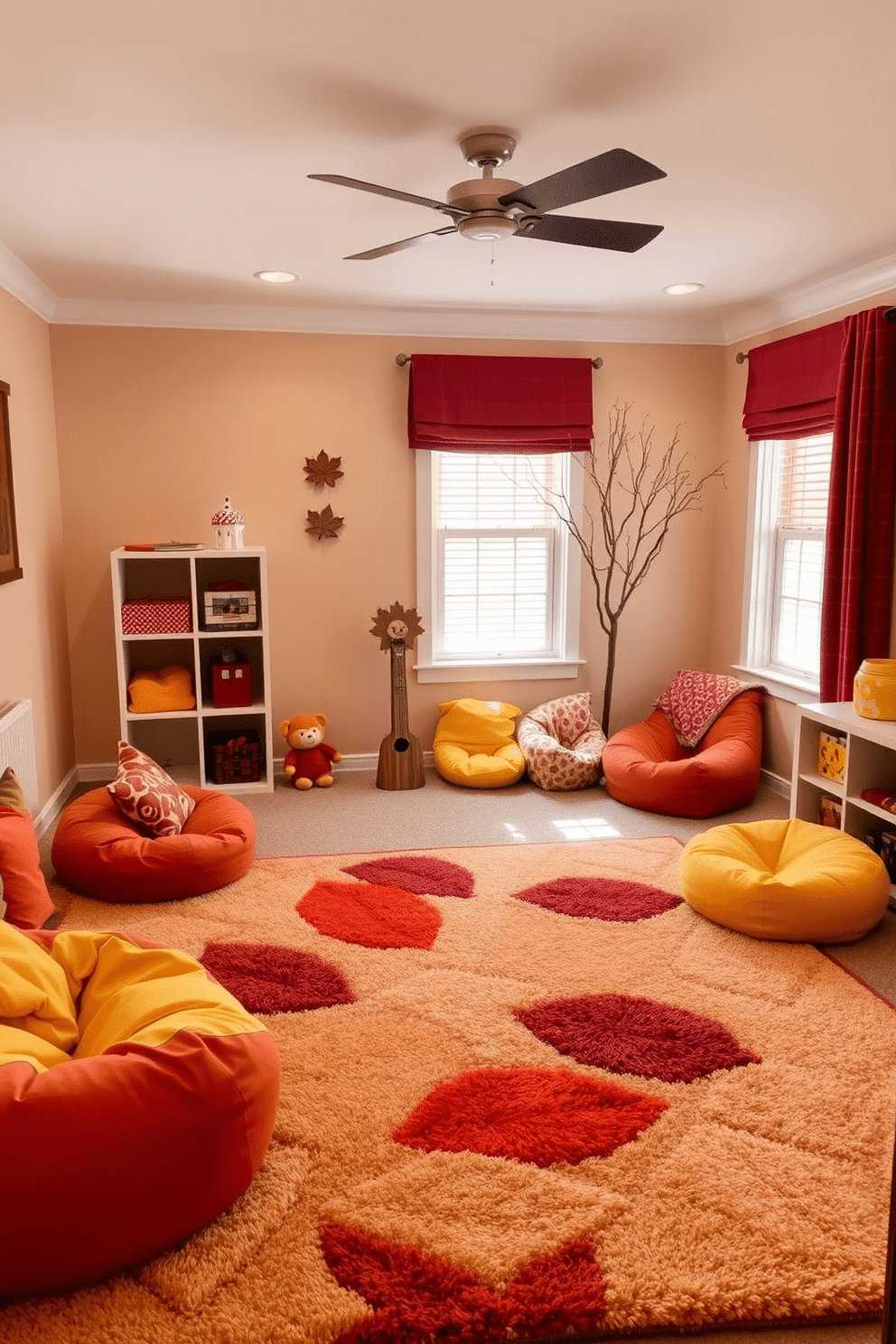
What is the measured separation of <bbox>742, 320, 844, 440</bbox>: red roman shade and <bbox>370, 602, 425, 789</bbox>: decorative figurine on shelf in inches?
80.5

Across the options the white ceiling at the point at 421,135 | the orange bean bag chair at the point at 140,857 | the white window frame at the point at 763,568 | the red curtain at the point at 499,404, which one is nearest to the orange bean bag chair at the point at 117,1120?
the orange bean bag chair at the point at 140,857

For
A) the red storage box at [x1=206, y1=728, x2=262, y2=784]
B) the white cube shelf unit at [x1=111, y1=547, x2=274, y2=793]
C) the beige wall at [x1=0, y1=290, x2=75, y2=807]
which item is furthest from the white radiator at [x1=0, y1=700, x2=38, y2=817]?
the red storage box at [x1=206, y1=728, x2=262, y2=784]

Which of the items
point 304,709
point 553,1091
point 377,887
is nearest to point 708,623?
point 304,709

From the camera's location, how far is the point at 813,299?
14.6 feet

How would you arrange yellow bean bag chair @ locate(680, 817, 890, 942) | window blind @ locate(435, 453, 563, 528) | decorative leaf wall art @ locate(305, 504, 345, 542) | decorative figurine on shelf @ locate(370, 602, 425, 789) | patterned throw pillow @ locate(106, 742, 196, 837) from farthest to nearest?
1. window blind @ locate(435, 453, 563, 528)
2. decorative leaf wall art @ locate(305, 504, 345, 542)
3. decorative figurine on shelf @ locate(370, 602, 425, 789)
4. patterned throw pillow @ locate(106, 742, 196, 837)
5. yellow bean bag chair @ locate(680, 817, 890, 942)

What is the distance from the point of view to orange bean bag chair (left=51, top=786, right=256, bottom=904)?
3498 mm

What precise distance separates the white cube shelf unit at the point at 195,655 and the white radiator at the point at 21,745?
744mm

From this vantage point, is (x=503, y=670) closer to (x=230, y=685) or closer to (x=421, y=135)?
(x=230, y=685)

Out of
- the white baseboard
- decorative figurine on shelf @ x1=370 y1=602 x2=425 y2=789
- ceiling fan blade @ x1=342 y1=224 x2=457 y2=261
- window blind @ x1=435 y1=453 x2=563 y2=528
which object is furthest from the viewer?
window blind @ x1=435 y1=453 x2=563 y2=528

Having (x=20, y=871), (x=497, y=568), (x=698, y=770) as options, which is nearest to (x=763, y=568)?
(x=698, y=770)

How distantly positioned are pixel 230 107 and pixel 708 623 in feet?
13.1

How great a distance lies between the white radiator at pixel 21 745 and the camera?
11.7ft

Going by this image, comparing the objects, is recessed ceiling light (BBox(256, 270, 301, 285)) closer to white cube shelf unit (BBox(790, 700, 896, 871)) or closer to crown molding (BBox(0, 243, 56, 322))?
crown molding (BBox(0, 243, 56, 322))

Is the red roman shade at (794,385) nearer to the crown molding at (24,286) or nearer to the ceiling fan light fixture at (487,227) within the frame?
the ceiling fan light fixture at (487,227)
